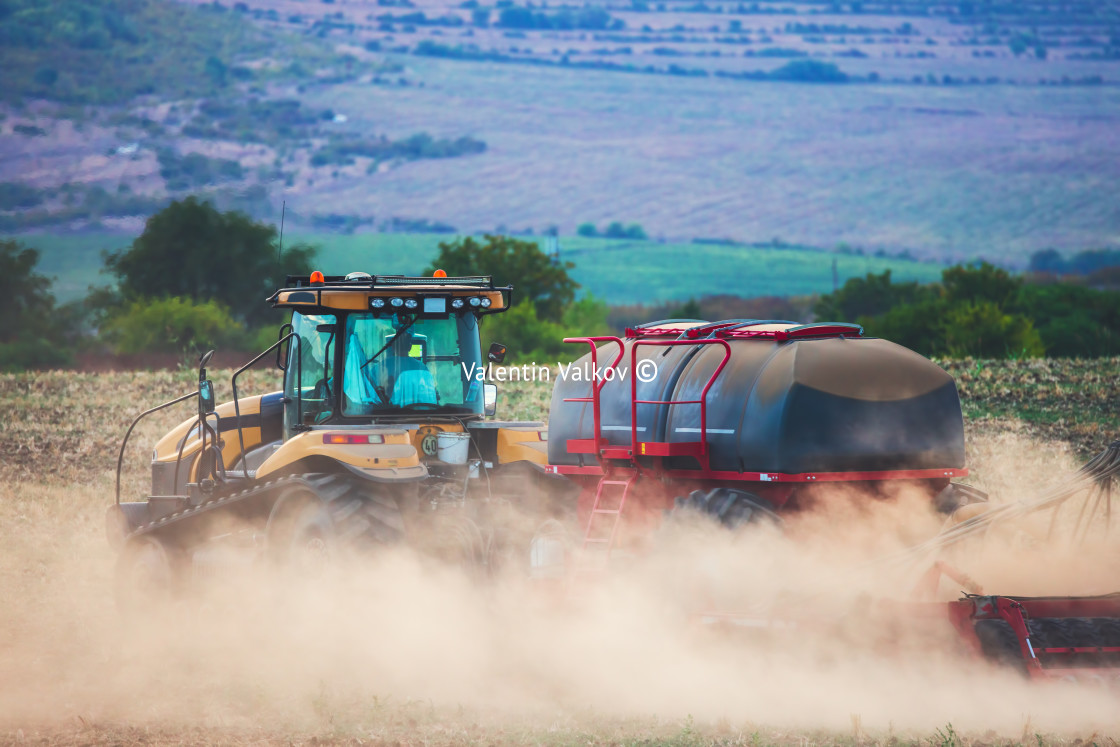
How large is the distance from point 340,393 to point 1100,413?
1635 cm

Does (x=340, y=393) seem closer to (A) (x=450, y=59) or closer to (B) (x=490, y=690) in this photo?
(B) (x=490, y=690)

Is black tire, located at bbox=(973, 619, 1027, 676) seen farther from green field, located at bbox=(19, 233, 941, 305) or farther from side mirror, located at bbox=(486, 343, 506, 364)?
green field, located at bbox=(19, 233, 941, 305)

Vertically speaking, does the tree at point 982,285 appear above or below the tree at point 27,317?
below

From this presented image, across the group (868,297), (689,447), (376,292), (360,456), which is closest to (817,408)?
(689,447)

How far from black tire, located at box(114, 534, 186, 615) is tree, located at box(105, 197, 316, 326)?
17997 millimetres

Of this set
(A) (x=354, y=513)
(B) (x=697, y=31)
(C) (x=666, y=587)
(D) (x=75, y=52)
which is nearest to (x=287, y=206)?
(A) (x=354, y=513)

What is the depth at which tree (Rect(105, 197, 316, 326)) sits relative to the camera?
113ft

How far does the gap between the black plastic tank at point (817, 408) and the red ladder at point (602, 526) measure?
1.92 ft

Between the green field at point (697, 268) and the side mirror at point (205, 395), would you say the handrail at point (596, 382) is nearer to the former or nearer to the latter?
the side mirror at point (205, 395)

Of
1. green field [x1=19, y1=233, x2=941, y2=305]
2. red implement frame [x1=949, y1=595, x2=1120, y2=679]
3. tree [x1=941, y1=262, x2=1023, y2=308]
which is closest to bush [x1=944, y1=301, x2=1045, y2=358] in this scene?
tree [x1=941, y1=262, x2=1023, y2=308]

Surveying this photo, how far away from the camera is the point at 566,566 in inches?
443

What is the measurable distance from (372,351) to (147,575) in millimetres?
3149

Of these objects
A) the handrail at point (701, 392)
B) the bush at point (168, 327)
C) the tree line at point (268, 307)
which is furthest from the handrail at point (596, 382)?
the bush at point (168, 327)

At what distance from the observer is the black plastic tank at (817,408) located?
9.78 metres
